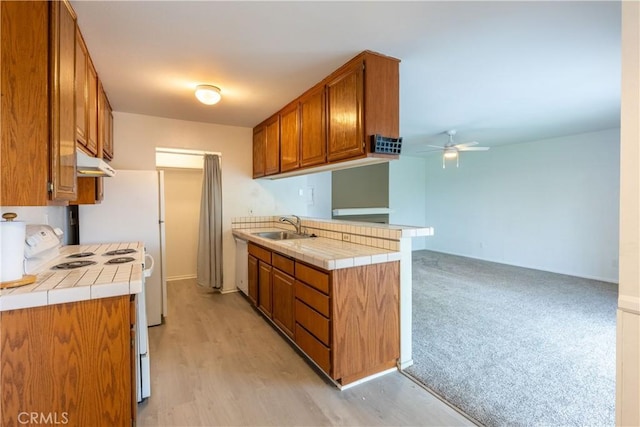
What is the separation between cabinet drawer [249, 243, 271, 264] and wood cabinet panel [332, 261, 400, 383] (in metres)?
1.18

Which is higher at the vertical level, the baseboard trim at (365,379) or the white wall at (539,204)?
the white wall at (539,204)

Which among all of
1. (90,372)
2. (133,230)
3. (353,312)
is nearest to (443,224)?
(353,312)

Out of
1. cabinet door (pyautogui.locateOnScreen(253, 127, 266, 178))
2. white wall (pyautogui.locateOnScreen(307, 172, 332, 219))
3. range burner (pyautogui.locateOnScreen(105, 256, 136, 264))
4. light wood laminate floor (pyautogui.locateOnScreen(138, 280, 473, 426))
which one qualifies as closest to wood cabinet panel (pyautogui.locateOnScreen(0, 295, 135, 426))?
light wood laminate floor (pyautogui.locateOnScreen(138, 280, 473, 426))

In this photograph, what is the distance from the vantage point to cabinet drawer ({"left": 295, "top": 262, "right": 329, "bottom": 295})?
6.84 feet

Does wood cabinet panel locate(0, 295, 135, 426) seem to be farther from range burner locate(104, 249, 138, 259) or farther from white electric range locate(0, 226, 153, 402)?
range burner locate(104, 249, 138, 259)

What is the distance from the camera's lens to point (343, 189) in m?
7.24

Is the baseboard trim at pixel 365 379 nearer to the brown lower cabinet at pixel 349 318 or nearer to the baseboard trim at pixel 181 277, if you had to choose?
the brown lower cabinet at pixel 349 318

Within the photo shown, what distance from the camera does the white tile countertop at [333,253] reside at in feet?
6.70

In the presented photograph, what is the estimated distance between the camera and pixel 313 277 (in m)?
2.23

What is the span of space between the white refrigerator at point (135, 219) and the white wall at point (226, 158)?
66 centimetres

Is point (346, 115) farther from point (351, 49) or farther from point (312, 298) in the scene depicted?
point (312, 298)

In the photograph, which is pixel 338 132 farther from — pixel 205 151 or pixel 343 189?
pixel 343 189

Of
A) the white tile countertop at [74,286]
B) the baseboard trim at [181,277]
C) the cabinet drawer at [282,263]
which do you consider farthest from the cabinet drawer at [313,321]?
the baseboard trim at [181,277]

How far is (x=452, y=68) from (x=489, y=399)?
2.46 meters
